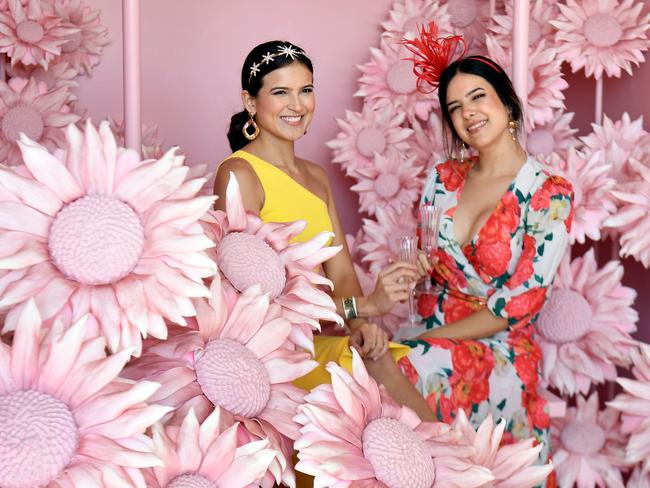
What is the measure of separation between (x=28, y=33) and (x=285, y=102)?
662mm

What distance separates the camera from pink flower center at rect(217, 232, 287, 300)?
1.87 feet

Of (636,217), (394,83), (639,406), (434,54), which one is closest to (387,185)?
(394,83)

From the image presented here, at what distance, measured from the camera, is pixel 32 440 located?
0.39 metres

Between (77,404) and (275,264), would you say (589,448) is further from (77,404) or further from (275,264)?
(77,404)

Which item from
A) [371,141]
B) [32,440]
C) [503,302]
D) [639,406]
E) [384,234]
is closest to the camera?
[32,440]

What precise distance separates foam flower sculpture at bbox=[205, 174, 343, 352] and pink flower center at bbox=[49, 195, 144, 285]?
0.29 ft

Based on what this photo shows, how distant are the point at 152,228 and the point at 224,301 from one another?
74mm

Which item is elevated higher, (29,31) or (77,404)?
(29,31)

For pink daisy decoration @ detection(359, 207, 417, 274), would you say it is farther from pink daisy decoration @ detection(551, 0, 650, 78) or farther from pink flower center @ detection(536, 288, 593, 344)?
pink daisy decoration @ detection(551, 0, 650, 78)

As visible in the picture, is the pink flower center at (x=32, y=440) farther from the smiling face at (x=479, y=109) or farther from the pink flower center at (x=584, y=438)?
the pink flower center at (x=584, y=438)

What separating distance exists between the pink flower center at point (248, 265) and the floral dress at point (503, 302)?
0.97 metres

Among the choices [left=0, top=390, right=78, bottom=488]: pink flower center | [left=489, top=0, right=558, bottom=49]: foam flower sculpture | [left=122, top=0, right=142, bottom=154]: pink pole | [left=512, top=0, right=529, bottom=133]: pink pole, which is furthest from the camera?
[left=489, top=0, right=558, bottom=49]: foam flower sculpture

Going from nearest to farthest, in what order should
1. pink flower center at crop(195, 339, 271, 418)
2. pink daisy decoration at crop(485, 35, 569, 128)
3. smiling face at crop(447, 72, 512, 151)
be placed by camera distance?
1. pink flower center at crop(195, 339, 271, 418)
2. smiling face at crop(447, 72, 512, 151)
3. pink daisy decoration at crop(485, 35, 569, 128)

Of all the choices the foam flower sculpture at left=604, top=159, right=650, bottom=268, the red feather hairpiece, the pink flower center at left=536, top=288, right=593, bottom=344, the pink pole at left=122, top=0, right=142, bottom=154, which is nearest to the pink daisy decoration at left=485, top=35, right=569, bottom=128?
the red feather hairpiece
